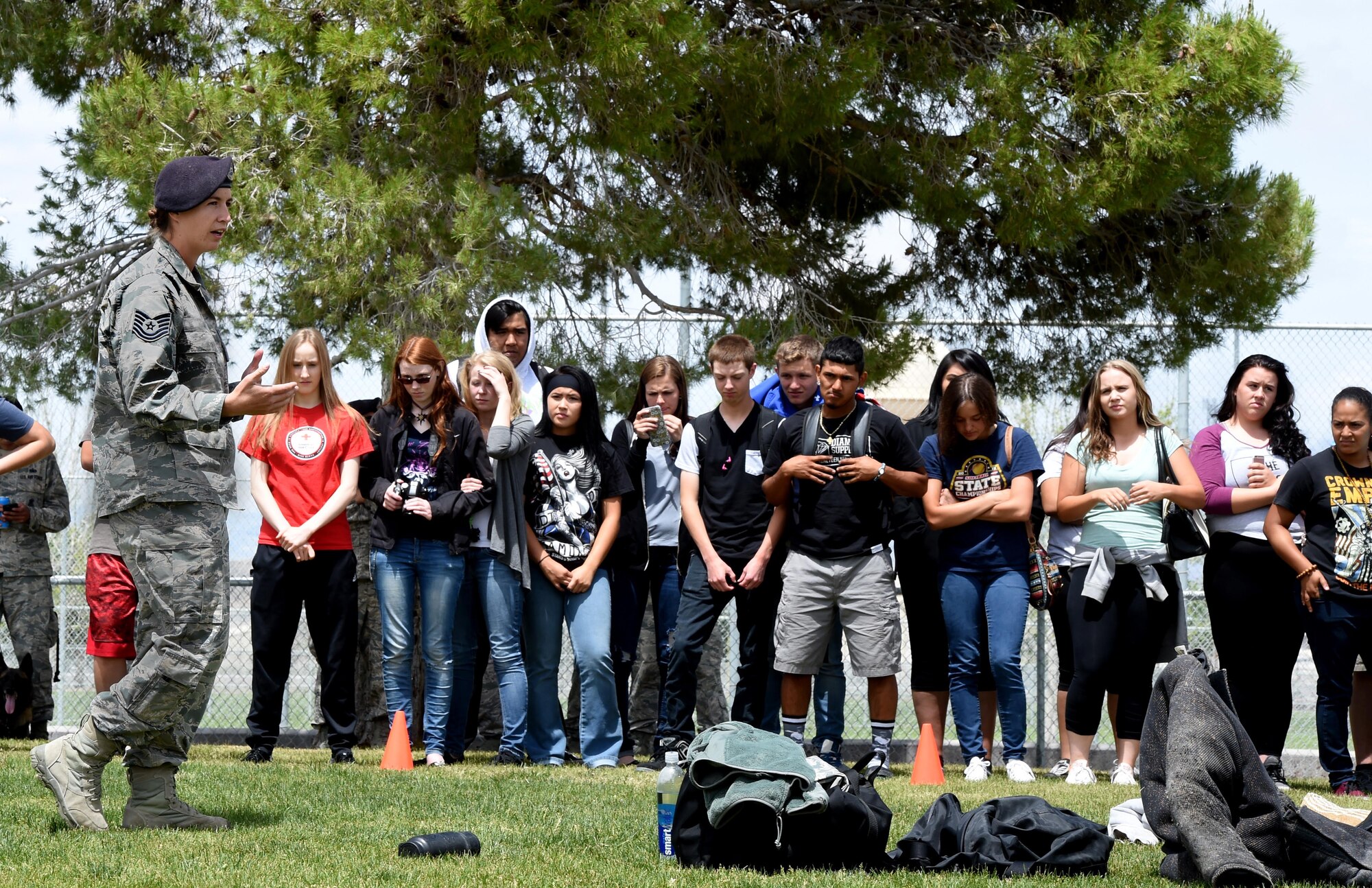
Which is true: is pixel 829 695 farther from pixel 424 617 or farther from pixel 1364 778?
pixel 1364 778

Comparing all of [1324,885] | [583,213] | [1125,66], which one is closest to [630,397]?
[583,213]

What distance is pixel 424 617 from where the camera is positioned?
23.5 feet

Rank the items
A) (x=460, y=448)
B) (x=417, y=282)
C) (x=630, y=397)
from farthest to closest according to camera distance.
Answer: (x=630, y=397) → (x=417, y=282) → (x=460, y=448)

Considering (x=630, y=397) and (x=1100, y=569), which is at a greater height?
(x=630, y=397)

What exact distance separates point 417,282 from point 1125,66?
490cm

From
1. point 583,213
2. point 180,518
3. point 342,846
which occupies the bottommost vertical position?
Answer: point 342,846

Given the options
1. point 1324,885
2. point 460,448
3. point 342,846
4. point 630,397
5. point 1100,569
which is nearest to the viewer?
point 1324,885

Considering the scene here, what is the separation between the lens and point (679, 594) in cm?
776

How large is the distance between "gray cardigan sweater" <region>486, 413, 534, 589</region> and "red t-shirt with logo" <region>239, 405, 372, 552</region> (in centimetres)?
68

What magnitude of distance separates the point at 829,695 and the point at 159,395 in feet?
13.7

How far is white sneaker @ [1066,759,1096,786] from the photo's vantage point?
22.1 ft

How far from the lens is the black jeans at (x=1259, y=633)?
709 cm

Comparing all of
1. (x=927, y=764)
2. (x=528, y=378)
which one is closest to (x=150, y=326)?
(x=528, y=378)

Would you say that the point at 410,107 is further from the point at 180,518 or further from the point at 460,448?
the point at 180,518
